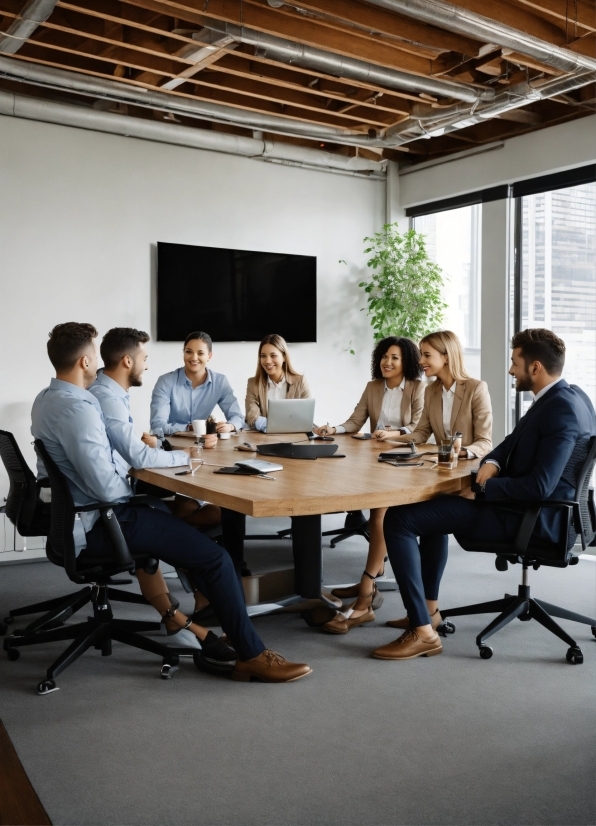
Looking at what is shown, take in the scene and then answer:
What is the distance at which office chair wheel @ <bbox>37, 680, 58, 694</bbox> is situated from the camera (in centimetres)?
321

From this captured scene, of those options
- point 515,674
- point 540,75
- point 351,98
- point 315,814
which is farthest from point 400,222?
point 315,814

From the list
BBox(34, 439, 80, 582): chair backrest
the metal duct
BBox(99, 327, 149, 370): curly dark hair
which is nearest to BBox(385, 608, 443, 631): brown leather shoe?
BBox(34, 439, 80, 582): chair backrest

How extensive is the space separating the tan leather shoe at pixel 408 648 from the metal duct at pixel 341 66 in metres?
3.31

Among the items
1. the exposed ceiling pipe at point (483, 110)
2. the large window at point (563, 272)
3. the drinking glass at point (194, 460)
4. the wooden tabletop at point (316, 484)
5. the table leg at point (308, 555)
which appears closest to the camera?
the wooden tabletop at point (316, 484)

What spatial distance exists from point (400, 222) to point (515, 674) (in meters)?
5.32

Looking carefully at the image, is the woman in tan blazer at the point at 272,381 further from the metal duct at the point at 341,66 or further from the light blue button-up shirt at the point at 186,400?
the metal duct at the point at 341,66

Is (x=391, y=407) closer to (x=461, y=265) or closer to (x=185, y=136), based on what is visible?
(x=461, y=265)

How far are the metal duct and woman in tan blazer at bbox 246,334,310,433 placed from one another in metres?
1.80

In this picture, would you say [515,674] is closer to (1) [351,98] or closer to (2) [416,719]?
(2) [416,719]

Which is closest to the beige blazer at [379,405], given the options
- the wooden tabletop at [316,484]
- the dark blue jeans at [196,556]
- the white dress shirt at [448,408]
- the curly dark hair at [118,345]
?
the white dress shirt at [448,408]

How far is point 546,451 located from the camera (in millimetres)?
3443

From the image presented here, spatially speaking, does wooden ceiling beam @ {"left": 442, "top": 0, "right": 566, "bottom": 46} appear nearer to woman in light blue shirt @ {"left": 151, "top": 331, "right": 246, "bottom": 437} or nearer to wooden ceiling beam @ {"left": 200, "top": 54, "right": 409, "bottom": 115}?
wooden ceiling beam @ {"left": 200, "top": 54, "right": 409, "bottom": 115}

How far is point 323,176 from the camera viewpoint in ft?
24.2

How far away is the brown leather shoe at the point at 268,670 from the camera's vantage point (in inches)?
130
